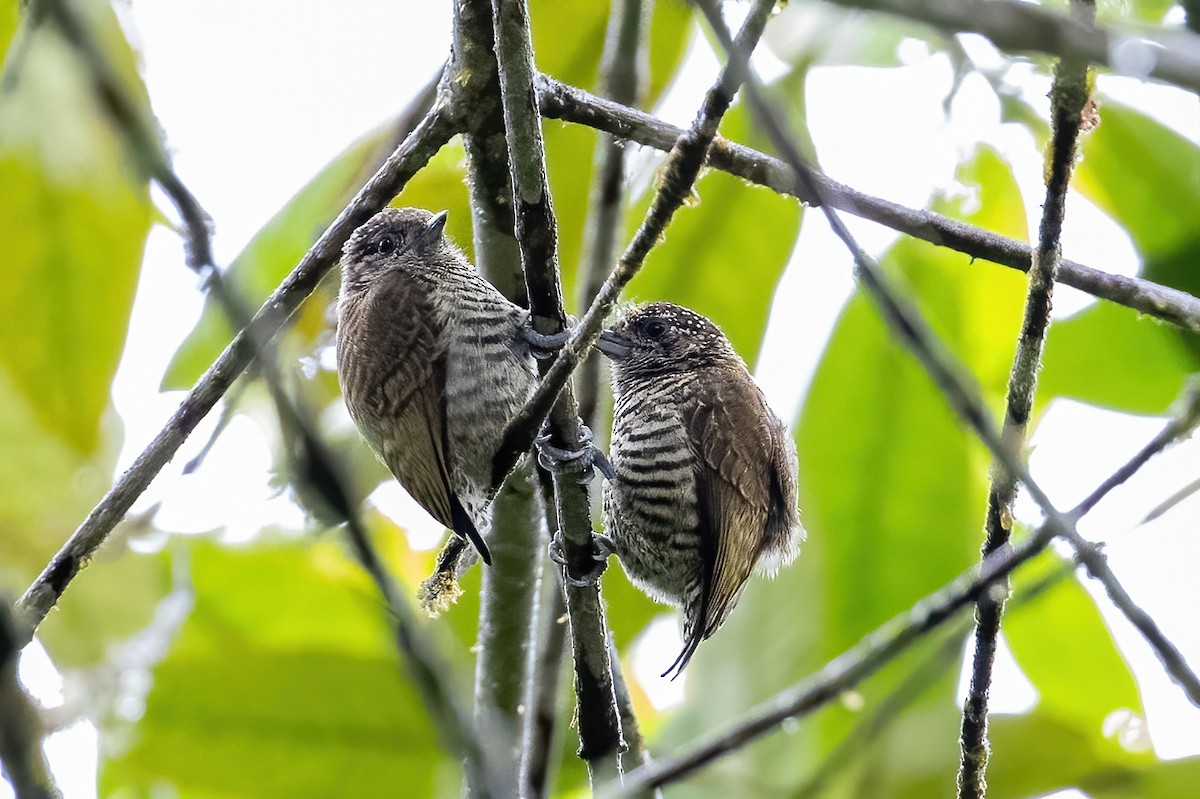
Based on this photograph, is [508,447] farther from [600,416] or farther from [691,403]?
[600,416]

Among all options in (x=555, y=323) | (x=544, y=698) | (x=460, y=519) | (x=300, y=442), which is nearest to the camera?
(x=300, y=442)

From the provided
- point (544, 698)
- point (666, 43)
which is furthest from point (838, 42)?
point (544, 698)

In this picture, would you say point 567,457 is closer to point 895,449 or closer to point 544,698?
point 544,698

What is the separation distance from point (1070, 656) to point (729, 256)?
154 cm

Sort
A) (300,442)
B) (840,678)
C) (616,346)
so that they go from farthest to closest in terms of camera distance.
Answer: (616,346) → (840,678) → (300,442)

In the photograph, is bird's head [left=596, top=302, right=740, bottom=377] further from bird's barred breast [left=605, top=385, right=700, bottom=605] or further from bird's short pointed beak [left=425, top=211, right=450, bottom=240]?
bird's short pointed beak [left=425, top=211, right=450, bottom=240]

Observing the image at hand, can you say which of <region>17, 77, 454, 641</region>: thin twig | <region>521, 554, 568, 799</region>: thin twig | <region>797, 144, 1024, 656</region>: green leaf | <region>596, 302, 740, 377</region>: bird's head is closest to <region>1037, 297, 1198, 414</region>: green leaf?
<region>797, 144, 1024, 656</region>: green leaf

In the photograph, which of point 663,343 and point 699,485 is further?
point 663,343

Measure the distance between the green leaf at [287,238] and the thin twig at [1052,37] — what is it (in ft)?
8.84

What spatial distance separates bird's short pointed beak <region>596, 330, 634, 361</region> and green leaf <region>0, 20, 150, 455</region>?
Result: 1.36 meters

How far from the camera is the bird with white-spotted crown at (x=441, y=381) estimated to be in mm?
3070

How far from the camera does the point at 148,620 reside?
379cm

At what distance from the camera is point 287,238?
370 cm

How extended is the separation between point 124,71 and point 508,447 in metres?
1.28
